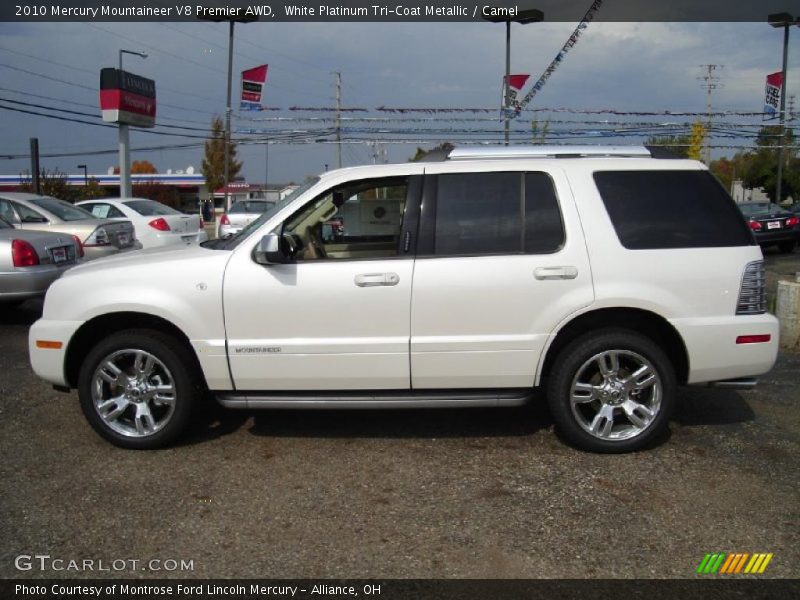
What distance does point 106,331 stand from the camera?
15.5 feet

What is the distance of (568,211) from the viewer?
14.6 ft

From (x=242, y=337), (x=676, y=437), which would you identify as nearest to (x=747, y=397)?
(x=676, y=437)

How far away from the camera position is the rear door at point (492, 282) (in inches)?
170

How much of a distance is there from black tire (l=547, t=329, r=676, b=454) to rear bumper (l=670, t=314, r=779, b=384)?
19cm

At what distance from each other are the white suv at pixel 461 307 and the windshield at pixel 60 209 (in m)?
6.74

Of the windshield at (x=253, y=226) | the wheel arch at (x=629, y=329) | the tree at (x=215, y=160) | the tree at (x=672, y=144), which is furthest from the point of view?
the tree at (x=215, y=160)

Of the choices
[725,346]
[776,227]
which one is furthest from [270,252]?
[776,227]

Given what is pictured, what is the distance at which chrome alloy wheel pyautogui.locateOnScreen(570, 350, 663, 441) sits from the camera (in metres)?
4.41

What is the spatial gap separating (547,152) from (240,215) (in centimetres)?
1563

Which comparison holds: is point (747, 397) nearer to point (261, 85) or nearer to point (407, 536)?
point (407, 536)

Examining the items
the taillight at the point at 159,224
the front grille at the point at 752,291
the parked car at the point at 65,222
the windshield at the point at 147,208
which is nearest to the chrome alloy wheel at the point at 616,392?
the front grille at the point at 752,291

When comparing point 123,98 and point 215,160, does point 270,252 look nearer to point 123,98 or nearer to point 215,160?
point 123,98

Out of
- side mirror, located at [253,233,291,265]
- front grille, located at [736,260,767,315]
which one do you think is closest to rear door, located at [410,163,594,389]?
side mirror, located at [253,233,291,265]

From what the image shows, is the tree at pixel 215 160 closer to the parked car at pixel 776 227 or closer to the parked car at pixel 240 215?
the parked car at pixel 240 215
